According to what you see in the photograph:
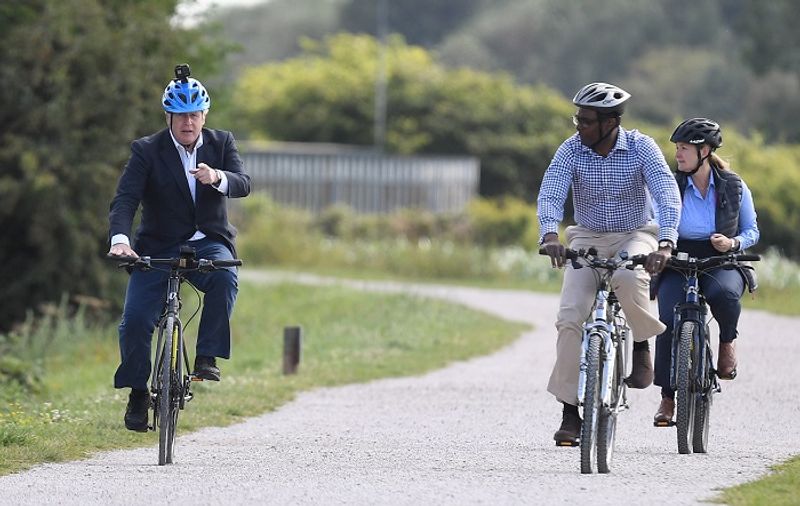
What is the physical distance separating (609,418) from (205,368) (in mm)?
2276

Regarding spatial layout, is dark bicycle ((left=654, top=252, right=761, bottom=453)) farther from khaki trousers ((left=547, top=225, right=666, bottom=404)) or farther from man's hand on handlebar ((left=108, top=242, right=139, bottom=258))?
man's hand on handlebar ((left=108, top=242, right=139, bottom=258))

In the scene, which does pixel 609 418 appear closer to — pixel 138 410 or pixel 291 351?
pixel 138 410

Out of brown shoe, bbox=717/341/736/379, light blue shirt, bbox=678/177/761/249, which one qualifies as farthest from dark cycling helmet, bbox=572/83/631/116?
brown shoe, bbox=717/341/736/379

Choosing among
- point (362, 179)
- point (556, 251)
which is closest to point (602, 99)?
point (556, 251)

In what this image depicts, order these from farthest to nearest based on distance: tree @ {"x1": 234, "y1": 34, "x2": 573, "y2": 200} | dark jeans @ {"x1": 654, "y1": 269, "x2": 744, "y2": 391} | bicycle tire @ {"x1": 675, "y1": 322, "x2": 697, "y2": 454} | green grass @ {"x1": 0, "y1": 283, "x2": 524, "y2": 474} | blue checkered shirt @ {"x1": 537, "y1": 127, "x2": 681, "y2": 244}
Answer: tree @ {"x1": 234, "y1": 34, "x2": 573, "y2": 200} → green grass @ {"x1": 0, "y1": 283, "x2": 524, "y2": 474} → dark jeans @ {"x1": 654, "y1": 269, "x2": 744, "y2": 391} → bicycle tire @ {"x1": 675, "y1": 322, "x2": 697, "y2": 454} → blue checkered shirt @ {"x1": 537, "y1": 127, "x2": 681, "y2": 244}

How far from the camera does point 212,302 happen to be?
927cm

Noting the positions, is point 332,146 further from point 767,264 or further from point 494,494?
point 494,494

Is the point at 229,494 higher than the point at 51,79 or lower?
lower

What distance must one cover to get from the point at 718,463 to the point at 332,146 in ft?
153

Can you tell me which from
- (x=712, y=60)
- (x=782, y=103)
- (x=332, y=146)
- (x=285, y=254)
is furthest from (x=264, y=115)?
(x=712, y=60)

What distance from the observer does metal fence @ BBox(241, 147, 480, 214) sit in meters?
42.8

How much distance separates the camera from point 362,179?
4447cm

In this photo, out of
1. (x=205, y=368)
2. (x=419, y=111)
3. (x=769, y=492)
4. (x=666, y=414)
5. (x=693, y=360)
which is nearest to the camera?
(x=769, y=492)

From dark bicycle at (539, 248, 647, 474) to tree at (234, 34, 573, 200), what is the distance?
41023mm
